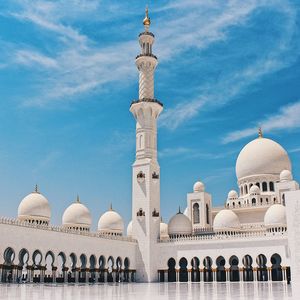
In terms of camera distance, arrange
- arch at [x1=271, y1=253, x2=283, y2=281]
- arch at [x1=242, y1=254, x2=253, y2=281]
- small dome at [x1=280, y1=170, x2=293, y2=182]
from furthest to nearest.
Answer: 1. small dome at [x1=280, y1=170, x2=293, y2=182]
2. arch at [x1=242, y1=254, x2=253, y2=281]
3. arch at [x1=271, y1=253, x2=283, y2=281]

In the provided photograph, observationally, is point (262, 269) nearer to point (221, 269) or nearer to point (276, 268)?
point (276, 268)

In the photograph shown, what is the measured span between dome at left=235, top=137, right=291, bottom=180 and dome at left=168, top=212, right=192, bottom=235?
8.12m

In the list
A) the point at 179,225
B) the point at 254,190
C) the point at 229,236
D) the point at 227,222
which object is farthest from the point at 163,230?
the point at 254,190

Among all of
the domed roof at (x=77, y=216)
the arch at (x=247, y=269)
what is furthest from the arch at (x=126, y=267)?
the arch at (x=247, y=269)

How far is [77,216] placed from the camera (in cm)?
3631

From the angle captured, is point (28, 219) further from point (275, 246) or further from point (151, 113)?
point (275, 246)

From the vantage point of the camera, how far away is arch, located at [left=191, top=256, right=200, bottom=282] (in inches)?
1404

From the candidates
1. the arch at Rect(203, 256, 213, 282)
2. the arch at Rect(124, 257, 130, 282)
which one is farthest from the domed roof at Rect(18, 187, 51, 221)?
the arch at Rect(203, 256, 213, 282)

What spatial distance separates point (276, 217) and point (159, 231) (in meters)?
9.20

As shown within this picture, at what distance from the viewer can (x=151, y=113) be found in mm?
37281

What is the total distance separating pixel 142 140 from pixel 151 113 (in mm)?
2350

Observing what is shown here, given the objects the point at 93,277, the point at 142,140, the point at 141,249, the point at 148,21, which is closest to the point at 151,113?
the point at 142,140

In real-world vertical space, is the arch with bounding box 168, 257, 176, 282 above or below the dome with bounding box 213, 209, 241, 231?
below

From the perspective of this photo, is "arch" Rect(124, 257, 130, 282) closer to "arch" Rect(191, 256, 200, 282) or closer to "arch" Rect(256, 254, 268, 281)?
"arch" Rect(191, 256, 200, 282)
